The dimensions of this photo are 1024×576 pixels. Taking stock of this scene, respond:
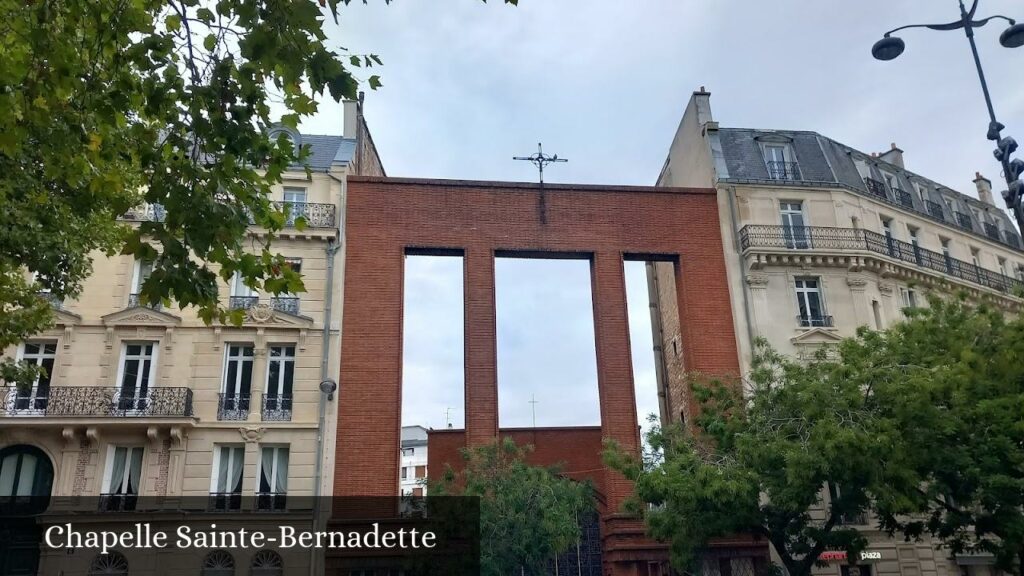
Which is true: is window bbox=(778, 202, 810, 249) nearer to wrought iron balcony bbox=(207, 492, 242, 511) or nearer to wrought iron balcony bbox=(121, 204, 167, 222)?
wrought iron balcony bbox=(207, 492, 242, 511)

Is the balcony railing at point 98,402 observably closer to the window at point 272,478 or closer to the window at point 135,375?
the window at point 135,375

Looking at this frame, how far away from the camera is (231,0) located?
6906mm

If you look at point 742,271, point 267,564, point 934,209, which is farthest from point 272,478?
point 934,209

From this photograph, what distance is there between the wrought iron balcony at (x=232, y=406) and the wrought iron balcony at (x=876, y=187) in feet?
71.1

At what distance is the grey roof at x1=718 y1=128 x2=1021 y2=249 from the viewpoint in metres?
26.0

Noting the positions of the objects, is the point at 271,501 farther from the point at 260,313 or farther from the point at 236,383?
the point at 260,313

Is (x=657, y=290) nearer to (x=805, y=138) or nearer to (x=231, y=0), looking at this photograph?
(x=805, y=138)

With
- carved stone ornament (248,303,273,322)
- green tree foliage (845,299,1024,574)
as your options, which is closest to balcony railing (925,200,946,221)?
green tree foliage (845,299,1024,574)

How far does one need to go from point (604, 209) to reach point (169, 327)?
42.7 ft

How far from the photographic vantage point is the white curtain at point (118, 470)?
65.2 ft

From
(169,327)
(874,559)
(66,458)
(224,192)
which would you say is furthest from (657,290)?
(224,192)

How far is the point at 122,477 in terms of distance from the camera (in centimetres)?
2003

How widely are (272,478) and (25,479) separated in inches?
239

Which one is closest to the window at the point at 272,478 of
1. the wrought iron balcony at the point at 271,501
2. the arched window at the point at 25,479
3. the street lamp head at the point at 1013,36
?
the wrought iron balcony at the point at 271,501
